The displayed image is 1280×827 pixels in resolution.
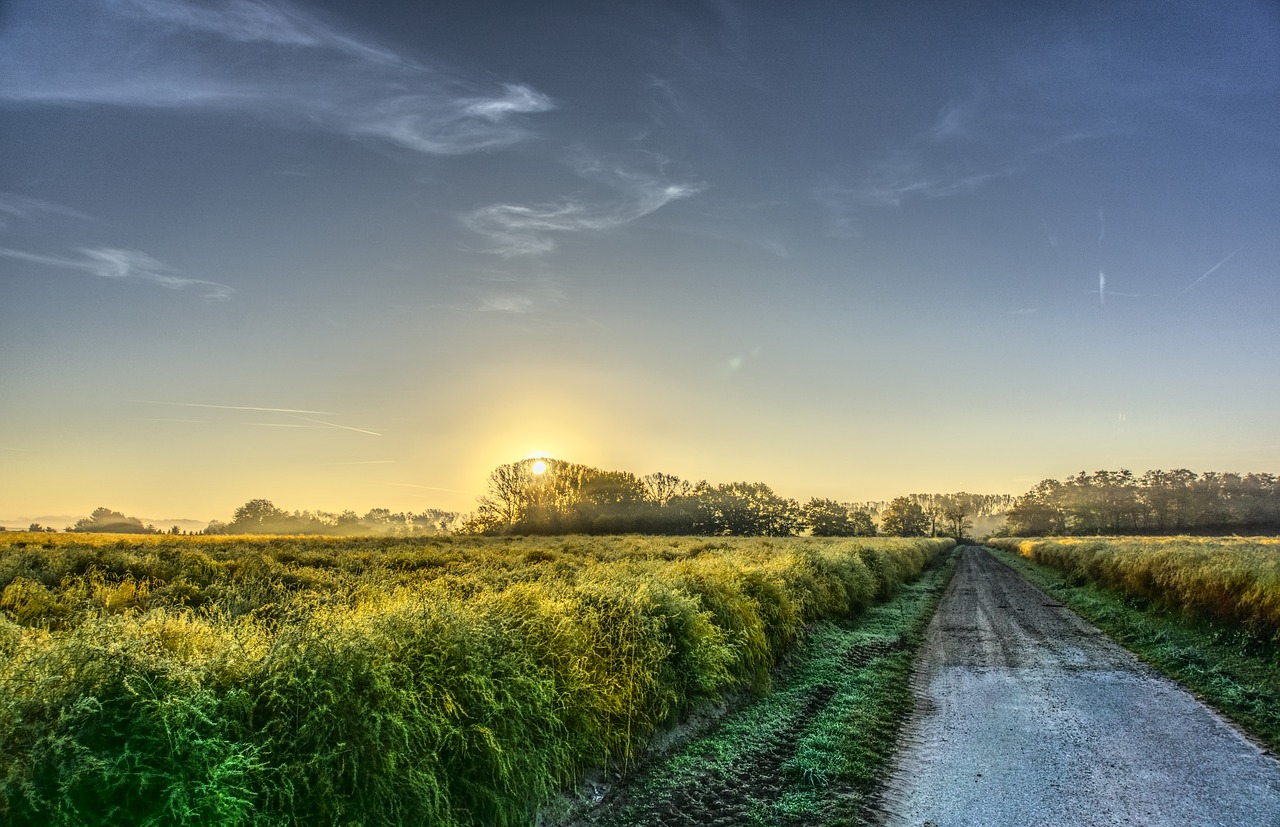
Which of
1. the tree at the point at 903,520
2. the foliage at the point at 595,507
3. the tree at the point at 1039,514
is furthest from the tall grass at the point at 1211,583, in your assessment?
the tree at the point at 1039,514

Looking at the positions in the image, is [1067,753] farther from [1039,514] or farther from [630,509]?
[1039,514]

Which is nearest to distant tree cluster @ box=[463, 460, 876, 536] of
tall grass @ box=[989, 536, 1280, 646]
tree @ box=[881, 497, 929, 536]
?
tree @ box=[881, 497, 929, 536]

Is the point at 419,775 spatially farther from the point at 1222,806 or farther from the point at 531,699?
the point at 1222,806

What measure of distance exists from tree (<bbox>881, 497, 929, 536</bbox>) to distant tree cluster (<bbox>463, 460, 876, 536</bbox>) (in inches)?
1490

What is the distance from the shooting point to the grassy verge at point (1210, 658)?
8.30 m

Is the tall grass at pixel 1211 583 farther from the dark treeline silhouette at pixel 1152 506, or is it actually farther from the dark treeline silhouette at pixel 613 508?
the dark treeline silhouette at pixel 1152 506

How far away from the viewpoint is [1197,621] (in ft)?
46.2

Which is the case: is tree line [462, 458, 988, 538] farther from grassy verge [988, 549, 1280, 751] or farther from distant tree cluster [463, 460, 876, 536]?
grassy verge [988, 549, 1280, 751]

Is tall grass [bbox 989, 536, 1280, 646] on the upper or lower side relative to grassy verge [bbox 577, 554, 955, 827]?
upper

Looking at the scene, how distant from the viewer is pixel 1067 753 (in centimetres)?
689

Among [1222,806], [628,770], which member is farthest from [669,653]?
[1222,806]

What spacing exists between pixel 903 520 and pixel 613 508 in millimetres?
87328

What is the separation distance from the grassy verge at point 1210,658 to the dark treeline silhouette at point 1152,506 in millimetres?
104412

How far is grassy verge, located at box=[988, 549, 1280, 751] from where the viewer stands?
8297mm
